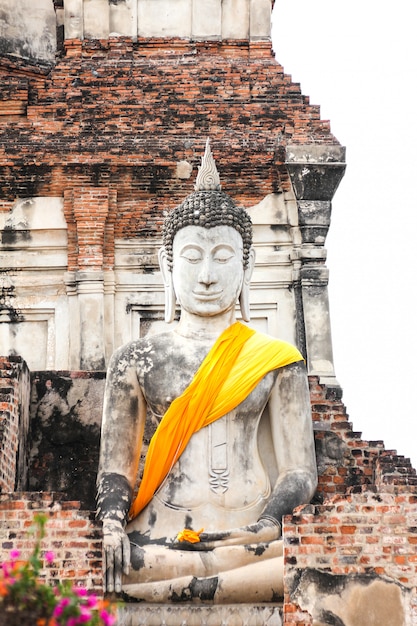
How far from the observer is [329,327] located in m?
16.9

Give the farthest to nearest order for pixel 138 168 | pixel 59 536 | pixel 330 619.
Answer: pixel 138 168 → pixel 59 536 → pixel 330 619

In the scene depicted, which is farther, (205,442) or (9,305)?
(9,305)

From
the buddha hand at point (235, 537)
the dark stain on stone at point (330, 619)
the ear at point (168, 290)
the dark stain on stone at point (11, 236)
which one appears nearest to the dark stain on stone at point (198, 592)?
the buddha hand at point (235, 537)

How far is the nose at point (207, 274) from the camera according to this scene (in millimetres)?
11516

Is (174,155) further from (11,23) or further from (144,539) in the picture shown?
(144,539)

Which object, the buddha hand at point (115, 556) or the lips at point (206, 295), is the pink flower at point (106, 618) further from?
the lips at point (206, 295)

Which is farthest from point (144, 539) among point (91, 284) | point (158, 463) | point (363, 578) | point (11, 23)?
point (11, 23)

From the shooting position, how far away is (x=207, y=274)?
1152 centimetres

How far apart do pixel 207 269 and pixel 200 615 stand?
2.68 m

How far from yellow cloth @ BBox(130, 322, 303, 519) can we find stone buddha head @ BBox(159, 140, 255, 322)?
39cm

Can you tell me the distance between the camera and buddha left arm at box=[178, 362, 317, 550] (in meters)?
10.7

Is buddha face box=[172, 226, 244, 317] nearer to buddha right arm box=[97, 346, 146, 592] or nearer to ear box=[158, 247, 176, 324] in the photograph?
ear box=[158, 247, 176, 324]

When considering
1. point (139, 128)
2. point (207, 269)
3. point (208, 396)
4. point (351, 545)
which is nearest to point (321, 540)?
point (351, 545)

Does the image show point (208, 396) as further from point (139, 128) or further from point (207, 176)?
point (139, 128)
